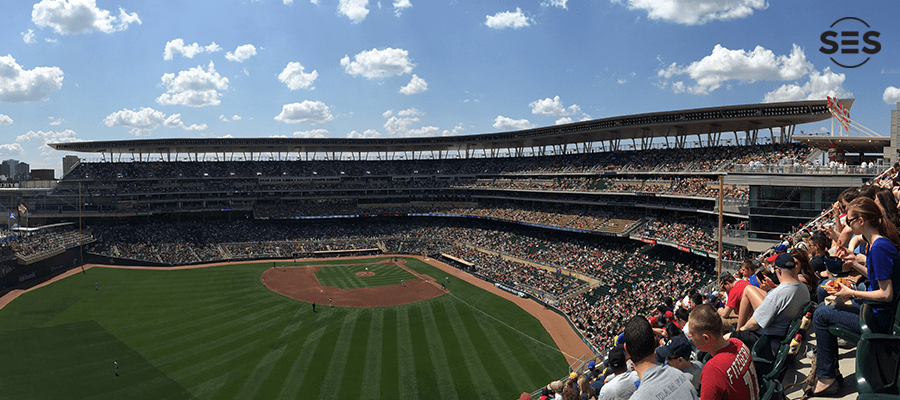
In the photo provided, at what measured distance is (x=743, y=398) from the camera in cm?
391

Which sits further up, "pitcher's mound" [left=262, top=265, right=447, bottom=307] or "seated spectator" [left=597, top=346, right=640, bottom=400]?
"seated spectator" [left=597, top=346, right=640, bottom=400]

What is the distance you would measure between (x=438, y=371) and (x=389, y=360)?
130 inches

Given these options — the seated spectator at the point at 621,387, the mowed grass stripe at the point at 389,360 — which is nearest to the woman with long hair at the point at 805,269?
the seated spectator at the point at 621,387

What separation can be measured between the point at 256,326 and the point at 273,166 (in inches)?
1876

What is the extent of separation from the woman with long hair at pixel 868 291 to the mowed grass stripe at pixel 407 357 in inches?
769

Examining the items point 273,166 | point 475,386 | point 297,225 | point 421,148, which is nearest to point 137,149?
point 273,166

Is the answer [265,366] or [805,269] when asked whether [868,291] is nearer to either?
[805,269]

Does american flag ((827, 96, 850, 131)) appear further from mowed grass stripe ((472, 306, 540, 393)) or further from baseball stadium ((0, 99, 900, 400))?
mowed grass stripe ((472, 306, 540, 393))

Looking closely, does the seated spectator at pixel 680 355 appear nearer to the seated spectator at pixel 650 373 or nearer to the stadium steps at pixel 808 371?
→ the seated spectator at pixel 650 373

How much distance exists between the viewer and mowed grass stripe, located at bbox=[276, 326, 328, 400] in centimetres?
2225

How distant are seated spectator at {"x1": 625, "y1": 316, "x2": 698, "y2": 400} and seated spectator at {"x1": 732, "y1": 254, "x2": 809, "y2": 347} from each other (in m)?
2.13

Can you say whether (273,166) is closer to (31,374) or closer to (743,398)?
(31,374)

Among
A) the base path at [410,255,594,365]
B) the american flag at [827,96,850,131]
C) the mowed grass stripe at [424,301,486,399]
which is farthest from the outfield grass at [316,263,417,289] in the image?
the american flag at [827,96,850,131]

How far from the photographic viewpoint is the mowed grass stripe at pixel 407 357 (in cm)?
2267
